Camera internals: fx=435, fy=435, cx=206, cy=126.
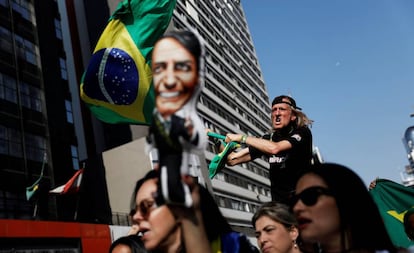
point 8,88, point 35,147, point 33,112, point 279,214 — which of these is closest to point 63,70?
point 33,112

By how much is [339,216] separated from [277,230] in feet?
4.31

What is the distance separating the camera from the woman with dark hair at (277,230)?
3238mm

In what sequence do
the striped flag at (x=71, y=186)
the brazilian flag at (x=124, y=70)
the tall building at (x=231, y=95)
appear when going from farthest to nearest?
1. the tall building at (x=231, y=95)
2. the striped flag at (x=71, y=186)
3. the brazilian flag at (x=124, y=70)

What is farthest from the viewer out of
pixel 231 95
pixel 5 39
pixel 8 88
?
pixel 231 95

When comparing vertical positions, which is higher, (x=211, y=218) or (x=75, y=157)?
(x=75, y=157)

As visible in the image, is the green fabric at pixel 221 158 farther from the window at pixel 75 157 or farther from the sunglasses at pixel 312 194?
the window at pixel 75 157

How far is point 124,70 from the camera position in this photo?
11.7 ft

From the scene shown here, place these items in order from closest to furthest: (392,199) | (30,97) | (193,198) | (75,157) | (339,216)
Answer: (193,198)
(339,216)
(392,199)
(30,97)
(75,157)

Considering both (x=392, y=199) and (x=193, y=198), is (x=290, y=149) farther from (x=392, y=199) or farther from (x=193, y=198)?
(x=392, y=199)

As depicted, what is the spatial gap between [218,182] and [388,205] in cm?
3672

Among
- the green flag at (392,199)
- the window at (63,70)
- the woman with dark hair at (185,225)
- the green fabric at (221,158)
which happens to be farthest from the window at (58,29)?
the woman with dark hair at (185,225)

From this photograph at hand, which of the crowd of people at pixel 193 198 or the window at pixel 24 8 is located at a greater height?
the window at pixel 24 8

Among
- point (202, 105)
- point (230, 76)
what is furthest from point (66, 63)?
point (230, 76)

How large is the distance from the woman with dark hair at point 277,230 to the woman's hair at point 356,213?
1.16 meters
